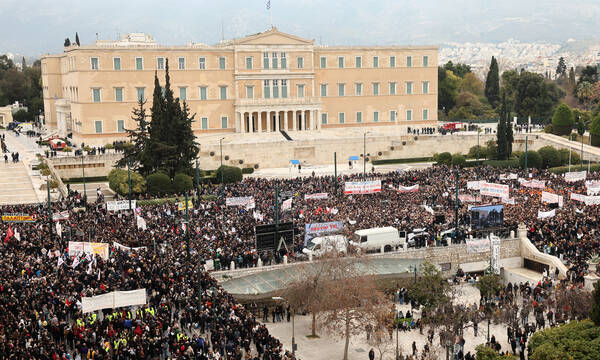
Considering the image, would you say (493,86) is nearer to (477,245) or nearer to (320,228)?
(477,245)

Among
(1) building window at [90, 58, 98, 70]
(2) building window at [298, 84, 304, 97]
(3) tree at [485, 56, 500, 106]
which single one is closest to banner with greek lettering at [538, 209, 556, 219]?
(2) building window at [298, 84, 304, 97]

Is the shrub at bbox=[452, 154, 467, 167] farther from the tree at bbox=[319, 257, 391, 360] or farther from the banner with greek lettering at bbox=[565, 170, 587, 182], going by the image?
the tree at bbox=[319, 257, 391, 360]

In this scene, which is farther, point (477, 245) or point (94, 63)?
point (94, 63)

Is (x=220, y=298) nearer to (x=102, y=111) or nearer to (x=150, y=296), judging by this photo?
(x=150, y=296)

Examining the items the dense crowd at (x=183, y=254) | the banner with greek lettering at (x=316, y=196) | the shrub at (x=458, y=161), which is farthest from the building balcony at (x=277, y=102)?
the banner with greek lettering at (x=316, y=196)

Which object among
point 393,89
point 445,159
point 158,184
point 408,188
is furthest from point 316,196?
point 393,89

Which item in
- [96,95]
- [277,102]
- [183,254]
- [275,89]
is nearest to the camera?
[183,254]

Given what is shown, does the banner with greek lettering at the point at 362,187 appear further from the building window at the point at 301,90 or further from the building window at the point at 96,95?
the building window at the point at 96,95
